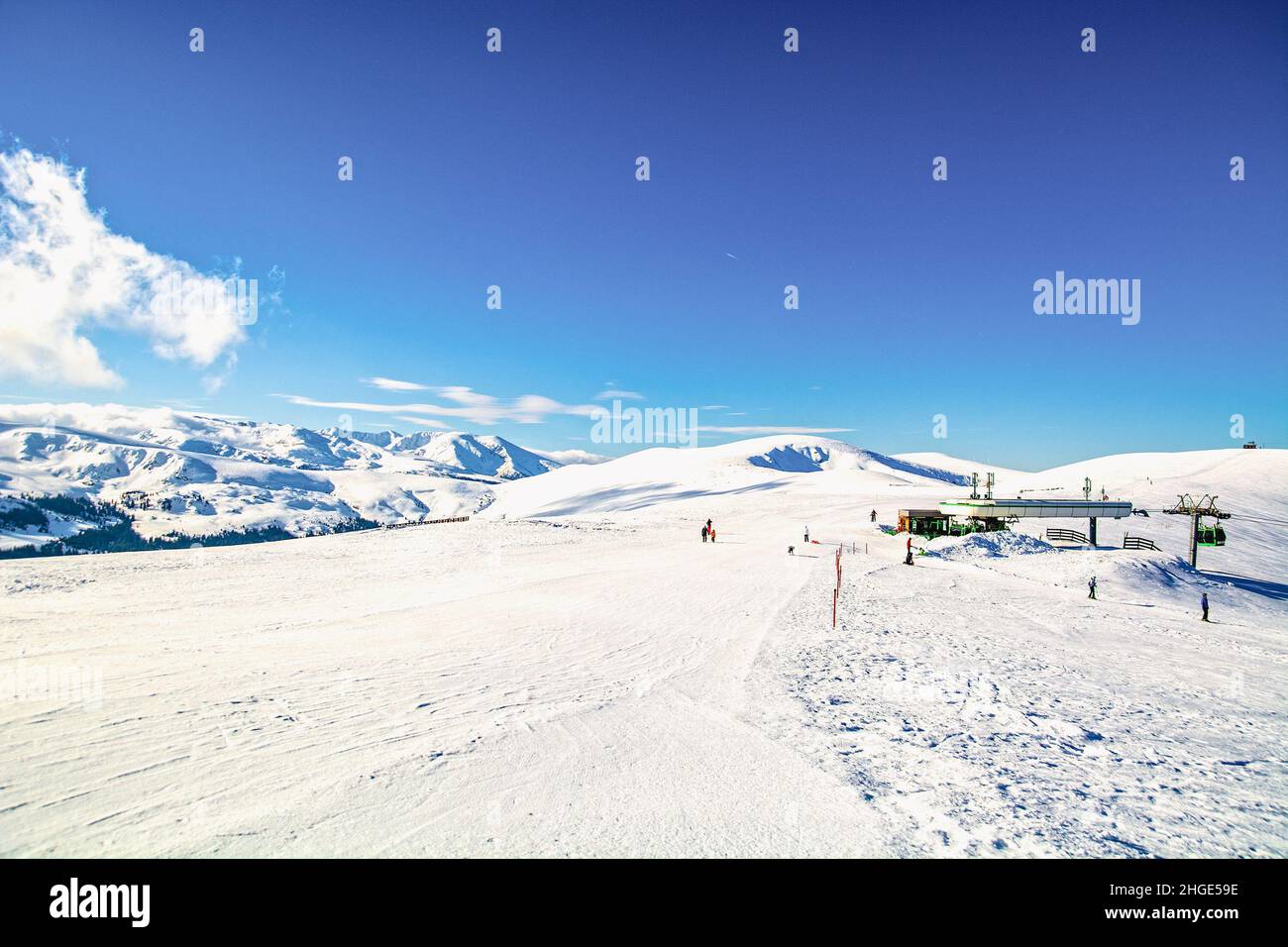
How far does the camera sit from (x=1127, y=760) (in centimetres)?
816

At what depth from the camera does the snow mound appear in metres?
36.9

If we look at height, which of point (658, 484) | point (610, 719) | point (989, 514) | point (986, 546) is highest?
point (658, 484)

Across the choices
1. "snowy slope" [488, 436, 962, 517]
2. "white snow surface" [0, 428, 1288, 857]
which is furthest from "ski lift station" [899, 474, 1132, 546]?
"snowy slope" [488, 436, 962, 517]

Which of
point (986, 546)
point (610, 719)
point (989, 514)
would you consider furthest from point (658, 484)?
point (610, 719)

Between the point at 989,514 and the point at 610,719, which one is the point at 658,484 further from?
the point at 610,719

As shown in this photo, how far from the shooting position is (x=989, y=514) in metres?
45.8

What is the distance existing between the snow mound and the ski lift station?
3.71 m

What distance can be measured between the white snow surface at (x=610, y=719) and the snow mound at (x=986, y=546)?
45.9 ft

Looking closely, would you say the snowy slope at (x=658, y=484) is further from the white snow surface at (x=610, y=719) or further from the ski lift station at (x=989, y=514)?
the white snow surface at (x=610, y=719)

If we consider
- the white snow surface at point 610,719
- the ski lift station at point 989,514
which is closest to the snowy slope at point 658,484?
the ski lift station at point 989,514

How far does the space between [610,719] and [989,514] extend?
47.5 meters
